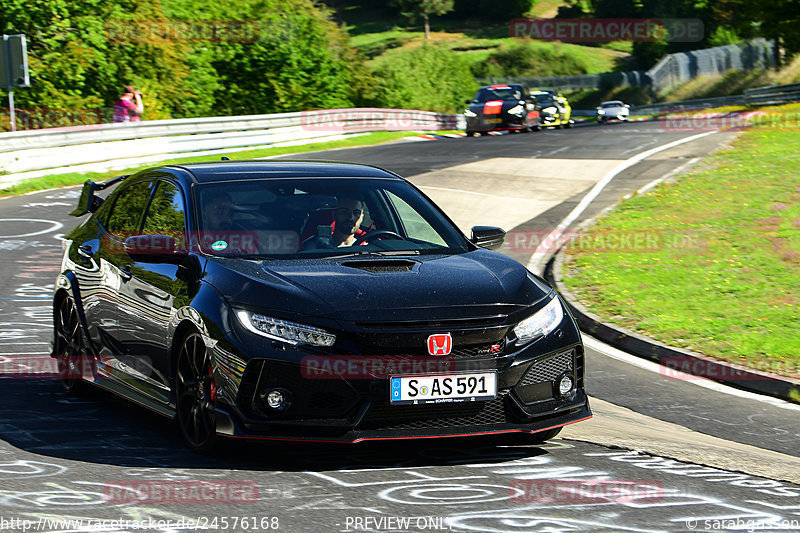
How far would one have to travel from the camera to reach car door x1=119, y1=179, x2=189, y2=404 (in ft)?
→ 20.9

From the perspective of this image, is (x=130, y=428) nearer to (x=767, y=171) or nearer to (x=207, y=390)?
(x=207, y=390)

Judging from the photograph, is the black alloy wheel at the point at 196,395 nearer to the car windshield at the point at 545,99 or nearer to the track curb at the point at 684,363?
the track curb at the point at 684,363

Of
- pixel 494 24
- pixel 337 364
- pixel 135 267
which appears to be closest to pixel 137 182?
pixel 135 267

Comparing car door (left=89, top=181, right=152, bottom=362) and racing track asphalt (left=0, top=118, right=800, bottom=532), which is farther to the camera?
car door (left=89, top=181, right=152, bottom=362)

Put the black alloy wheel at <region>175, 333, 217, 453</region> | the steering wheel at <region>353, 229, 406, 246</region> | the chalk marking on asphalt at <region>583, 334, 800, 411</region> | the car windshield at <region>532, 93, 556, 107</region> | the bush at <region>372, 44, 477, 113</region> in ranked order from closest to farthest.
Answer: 1. the black alloy wheel at <region>175, 333, 217, 453</region>
2. the steering wheel at <region>353, 229, 406, 246</region>
3. the chalk marking on asphalt at <region>583, 334, 800, 411</region>
4. the car windshield at <region>532, 93, 556, 107</region>
5. the bush at <region>372, 44, 477, 113</region>

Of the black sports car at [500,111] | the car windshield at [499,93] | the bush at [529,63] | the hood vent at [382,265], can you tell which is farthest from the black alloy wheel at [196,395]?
the bush at [529,63]

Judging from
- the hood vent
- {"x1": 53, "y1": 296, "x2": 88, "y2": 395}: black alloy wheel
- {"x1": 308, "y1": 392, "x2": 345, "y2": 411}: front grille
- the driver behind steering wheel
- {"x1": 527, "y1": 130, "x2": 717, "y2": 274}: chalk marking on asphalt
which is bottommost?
{"x1": 527, "y1": 130, "x2": 717, "y2": 274}: chalk marking on asphalt

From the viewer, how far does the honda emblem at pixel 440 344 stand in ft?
18.6

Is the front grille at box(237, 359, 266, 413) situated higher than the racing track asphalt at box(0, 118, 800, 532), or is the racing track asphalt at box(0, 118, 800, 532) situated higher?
the front grille at box(237, 359, 266, 413)

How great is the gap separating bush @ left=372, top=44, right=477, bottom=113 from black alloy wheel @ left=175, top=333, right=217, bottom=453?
4775 cm

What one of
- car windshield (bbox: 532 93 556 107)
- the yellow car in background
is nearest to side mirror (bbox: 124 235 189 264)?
the yellow car in background

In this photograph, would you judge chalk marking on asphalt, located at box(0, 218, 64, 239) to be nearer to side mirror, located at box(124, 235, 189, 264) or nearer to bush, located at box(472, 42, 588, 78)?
side mirror, located at box(124, 235, 189, 264)

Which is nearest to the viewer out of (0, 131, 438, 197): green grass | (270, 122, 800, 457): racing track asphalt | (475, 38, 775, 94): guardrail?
(270, 122, 800, 457): racing track asphalt

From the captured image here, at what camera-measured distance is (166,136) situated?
2742 centimetres
